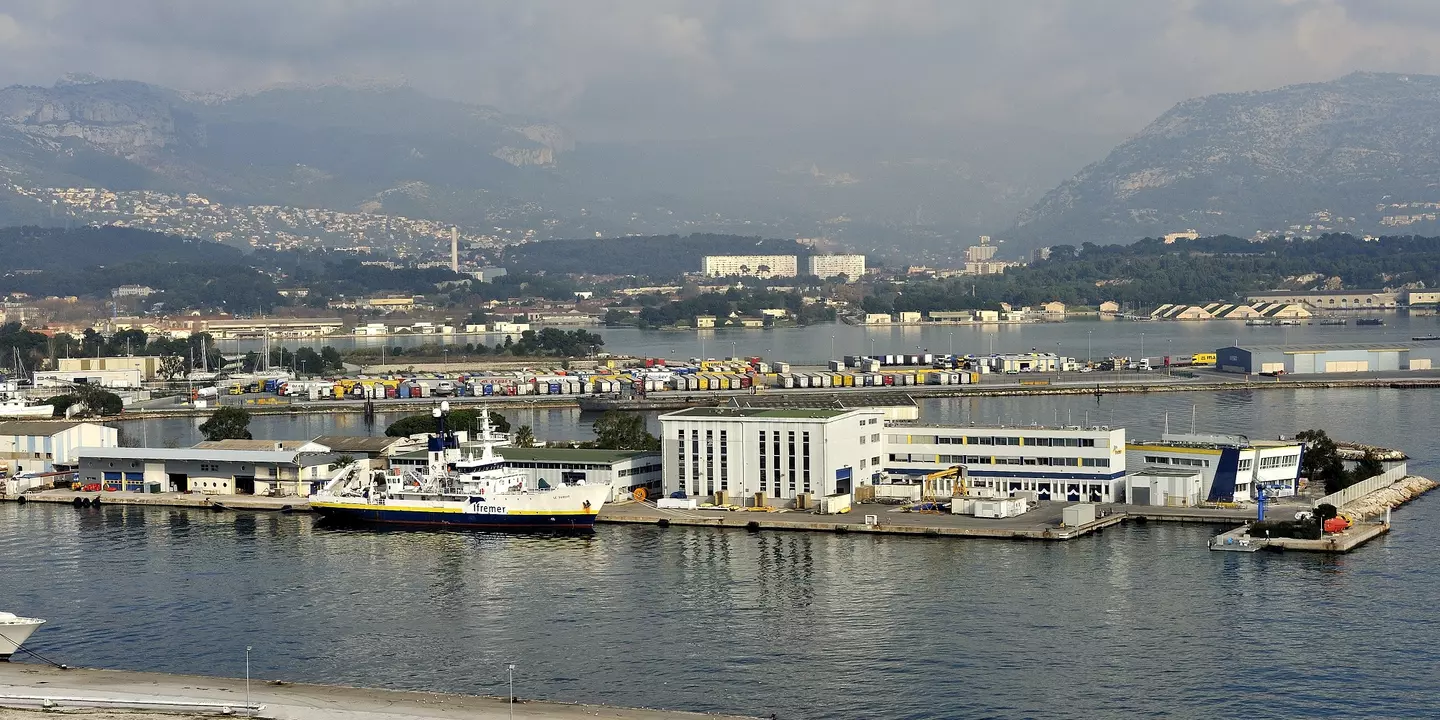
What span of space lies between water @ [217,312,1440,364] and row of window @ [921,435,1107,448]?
3614cm

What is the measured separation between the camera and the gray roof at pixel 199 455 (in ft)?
79.2

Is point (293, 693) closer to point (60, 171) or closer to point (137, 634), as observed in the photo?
point (137, 634)

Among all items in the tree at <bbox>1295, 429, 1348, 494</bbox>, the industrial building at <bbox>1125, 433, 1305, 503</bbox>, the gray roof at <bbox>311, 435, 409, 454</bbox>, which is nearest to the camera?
the industrial building at <bbox>1125, 433, 1305, 503</bbox>

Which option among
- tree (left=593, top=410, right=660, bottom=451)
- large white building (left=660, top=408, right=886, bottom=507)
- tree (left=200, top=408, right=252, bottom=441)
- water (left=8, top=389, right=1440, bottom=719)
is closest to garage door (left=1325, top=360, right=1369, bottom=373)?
water (left=8, top=389, right=1440, bottom=719)

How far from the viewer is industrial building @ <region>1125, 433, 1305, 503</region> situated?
69.4 ft

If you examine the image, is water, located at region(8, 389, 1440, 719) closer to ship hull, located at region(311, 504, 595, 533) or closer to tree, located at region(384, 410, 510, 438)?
ship hull, located at region(311, 504, 595, 533)

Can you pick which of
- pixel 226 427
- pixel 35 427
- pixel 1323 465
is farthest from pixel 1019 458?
pixel 35 427

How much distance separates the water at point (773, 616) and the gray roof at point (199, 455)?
Answer: 252 centimetres

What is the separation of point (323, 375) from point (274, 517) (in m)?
31.3

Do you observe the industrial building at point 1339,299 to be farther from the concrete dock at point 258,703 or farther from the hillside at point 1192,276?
the concrete dock at point 258,703

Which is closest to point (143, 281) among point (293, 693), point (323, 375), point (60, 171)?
point (323, 375)

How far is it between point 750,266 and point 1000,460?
423 feet

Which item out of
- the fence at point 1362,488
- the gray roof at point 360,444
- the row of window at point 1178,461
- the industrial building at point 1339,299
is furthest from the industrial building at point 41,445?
the industrial building at point 1339,299

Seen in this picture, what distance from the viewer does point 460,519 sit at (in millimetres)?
20969
